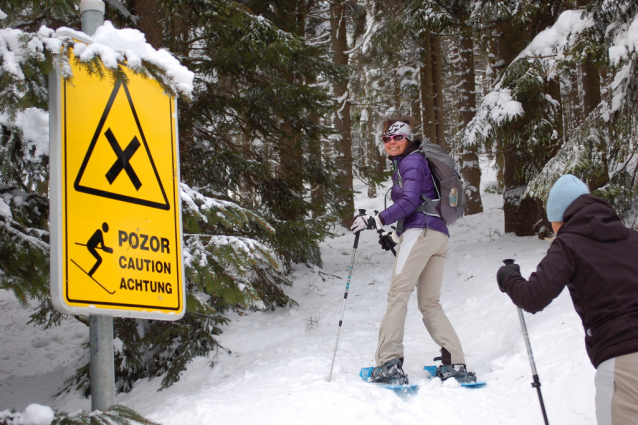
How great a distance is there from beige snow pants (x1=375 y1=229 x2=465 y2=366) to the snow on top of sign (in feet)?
9.79

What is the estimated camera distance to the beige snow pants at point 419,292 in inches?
169

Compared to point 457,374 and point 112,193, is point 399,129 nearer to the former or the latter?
point 457,374

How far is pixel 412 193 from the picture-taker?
4.39m

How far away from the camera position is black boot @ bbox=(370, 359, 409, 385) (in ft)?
13.4

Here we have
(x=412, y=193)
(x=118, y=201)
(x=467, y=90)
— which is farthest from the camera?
(x=467, y=90)

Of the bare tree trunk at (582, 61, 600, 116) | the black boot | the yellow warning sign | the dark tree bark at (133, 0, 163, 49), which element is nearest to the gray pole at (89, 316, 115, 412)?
the yellow warning sign

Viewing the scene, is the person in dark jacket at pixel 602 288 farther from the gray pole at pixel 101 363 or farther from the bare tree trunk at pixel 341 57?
the bare tree trunk at pixel 341 57

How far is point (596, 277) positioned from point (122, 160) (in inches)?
92.1

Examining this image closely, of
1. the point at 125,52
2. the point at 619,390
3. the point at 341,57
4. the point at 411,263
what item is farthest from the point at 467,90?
the point at 125,52

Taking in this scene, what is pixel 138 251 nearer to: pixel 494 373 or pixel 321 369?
pixel 321 369

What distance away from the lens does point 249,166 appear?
23.0 ft

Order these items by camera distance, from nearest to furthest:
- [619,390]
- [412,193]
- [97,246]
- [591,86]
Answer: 1. [97,246]
2. [619,390]
3. [412,193]
4. [591,86]

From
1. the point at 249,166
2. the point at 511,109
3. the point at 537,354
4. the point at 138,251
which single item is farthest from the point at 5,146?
the point at 511,109

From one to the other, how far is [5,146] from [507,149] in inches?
343
